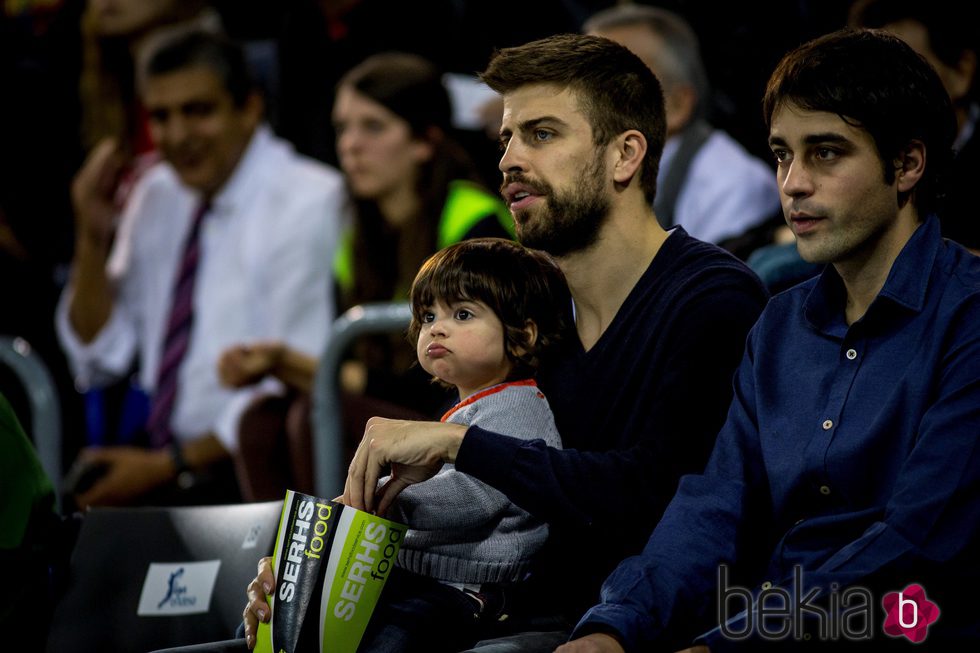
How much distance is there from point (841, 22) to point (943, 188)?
6.73 feet

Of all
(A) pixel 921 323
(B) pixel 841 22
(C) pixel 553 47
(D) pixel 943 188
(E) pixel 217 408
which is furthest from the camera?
(E) pixel 217 408

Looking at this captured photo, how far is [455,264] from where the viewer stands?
2311 mm

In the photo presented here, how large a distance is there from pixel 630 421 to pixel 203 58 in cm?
300

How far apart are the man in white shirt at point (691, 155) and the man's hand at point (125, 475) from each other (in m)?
1.82

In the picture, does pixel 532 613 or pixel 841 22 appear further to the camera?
pixel 841 22

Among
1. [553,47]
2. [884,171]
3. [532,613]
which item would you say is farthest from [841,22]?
[532,613]

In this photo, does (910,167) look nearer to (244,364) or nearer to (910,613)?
(910,613)

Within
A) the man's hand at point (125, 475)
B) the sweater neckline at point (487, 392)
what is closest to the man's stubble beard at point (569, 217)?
the sweater neckline at point (487, 392)

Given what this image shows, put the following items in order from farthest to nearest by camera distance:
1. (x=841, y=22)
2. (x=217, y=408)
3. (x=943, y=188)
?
(x=217, y=408) < (x=841, y=22) < (x=943, y=188)

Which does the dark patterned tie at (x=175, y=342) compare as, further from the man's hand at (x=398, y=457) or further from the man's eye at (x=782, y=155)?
the man's eye at (x=782, y=155)

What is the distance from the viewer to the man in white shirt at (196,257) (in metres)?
4.46

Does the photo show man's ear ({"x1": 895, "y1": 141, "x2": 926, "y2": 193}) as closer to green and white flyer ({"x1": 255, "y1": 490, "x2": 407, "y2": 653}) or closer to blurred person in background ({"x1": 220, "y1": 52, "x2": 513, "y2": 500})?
green and white flyer ({"x1": 255, "y1": 490, "x2": 407, "y2": 653})

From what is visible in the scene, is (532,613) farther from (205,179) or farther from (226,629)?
(205,179)

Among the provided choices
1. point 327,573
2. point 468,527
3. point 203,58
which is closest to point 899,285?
point 468,527
